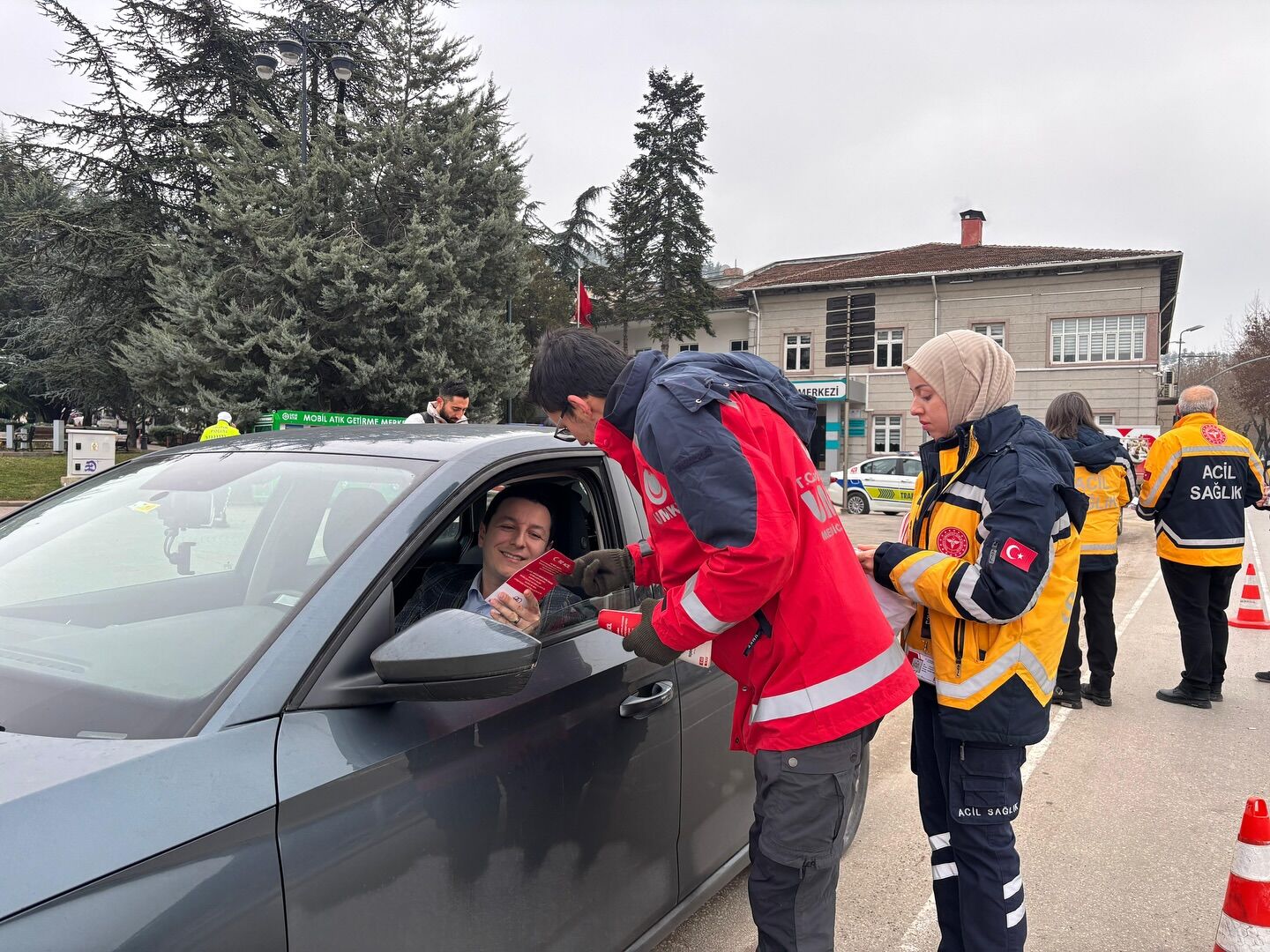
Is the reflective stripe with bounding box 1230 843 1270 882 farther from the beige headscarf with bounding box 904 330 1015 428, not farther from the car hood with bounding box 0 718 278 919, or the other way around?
the car hood with bounding box 0 718 278 919

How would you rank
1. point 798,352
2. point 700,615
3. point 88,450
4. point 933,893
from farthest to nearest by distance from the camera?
point 798,352, point 88,450, point 933,893, point 700,615

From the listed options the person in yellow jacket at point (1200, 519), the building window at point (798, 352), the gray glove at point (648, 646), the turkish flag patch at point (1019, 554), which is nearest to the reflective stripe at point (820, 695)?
the gray glove at point (648, 646)

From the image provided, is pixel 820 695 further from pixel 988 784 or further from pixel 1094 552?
pixel 1094 552

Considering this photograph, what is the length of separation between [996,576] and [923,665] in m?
0.40

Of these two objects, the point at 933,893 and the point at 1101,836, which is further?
the point at 1101,836

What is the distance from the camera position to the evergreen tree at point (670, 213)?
37.9 m

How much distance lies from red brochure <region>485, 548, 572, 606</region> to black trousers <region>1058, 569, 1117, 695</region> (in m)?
4.56

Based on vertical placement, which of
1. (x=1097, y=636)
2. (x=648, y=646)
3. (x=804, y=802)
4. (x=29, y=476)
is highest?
(x=648, y=646)

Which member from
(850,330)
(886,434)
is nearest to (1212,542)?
(886,434)

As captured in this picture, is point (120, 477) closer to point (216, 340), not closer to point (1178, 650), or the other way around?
point (1178, 650)

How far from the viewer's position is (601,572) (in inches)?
93.1

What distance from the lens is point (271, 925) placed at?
1.29 meters

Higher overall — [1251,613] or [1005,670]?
[1005,670]

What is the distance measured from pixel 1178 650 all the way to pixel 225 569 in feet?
24.6
